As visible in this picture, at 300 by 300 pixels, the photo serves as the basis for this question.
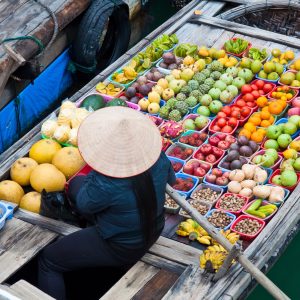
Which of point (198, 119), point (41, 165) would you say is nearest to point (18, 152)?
point (41, 165)

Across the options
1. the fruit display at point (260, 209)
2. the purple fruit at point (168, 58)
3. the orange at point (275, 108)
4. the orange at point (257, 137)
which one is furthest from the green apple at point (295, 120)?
the purple fruit at point (168, 58)

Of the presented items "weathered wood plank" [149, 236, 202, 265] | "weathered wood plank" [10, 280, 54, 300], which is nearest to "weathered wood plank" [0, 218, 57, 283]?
"weathered wood plank" [10, 280, 54, 300]

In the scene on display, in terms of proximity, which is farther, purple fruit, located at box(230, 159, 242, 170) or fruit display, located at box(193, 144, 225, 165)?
fruit display, located at box(193, 144, 225, 165)

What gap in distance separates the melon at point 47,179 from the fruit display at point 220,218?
3.41ft

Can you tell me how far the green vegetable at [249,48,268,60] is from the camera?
600cm

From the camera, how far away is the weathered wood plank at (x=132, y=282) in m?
3.85

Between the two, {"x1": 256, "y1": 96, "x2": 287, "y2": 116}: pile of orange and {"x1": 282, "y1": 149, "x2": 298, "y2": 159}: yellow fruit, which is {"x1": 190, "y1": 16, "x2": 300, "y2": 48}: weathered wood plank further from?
{"x1": 282, "y1": 149, "x2": 298, "y2": 159}: yellow fruit

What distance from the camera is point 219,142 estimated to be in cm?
510

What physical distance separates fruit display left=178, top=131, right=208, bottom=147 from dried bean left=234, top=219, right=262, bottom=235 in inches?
36.5

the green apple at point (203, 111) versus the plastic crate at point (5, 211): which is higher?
the plastic crate at point (5, 211)

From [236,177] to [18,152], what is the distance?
5.26 ft

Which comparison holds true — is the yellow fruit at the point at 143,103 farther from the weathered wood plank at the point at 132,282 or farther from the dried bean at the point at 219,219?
the weathered wood plank at the point at 132,282

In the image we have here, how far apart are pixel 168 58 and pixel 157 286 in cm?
260

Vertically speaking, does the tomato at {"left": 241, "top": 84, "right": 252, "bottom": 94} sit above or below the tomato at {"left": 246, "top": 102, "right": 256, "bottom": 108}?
above
